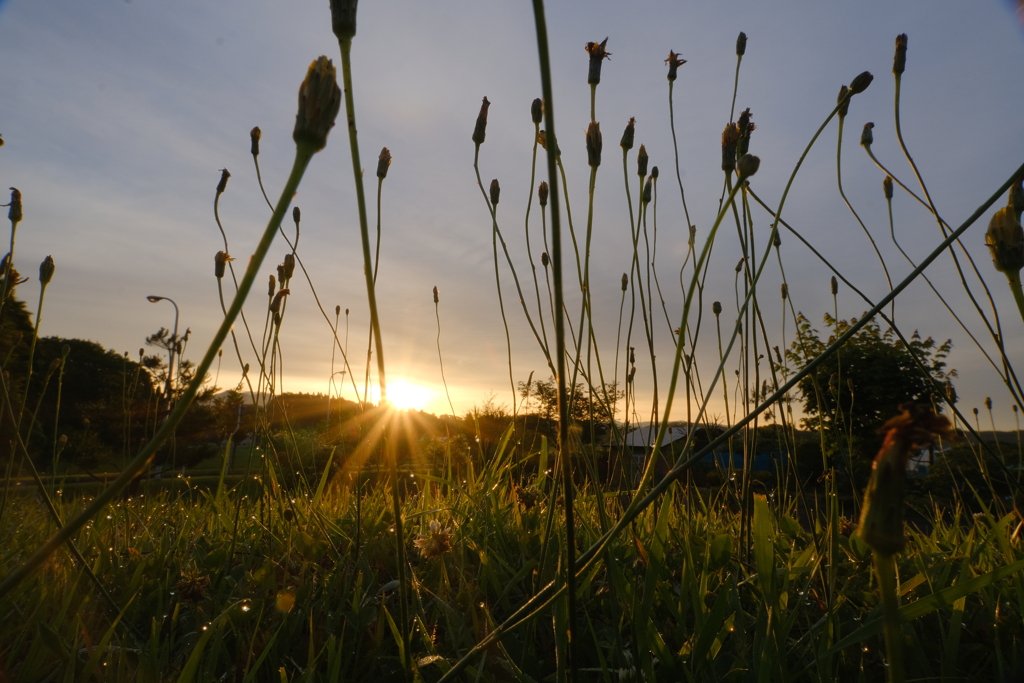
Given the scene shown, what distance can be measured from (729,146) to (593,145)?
0.92 ft

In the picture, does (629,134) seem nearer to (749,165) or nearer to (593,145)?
(593,145)

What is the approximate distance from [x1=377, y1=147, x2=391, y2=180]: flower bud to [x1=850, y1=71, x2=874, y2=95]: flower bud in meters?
1.02

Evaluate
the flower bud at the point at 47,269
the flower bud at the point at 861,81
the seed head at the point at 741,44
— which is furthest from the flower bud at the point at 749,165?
the flower bud at the point at 47,269

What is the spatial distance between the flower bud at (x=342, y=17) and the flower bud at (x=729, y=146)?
26.5 inches

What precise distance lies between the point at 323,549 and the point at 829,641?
139 centimetres

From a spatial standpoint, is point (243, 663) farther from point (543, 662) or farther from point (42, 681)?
point (543, 662)

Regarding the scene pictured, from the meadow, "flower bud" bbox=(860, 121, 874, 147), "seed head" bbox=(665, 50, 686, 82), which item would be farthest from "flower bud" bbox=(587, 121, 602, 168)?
"flower bud" bbox=(860, 121, 874, 147)

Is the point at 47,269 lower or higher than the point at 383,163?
lower

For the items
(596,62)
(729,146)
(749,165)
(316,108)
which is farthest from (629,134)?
(316,108)

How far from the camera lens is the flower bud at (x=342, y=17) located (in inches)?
23.7

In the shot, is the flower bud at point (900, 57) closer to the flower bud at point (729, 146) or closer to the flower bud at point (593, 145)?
the flower bud at point (729, 146)

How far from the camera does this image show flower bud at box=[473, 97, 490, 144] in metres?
1.51

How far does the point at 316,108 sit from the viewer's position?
534 mm

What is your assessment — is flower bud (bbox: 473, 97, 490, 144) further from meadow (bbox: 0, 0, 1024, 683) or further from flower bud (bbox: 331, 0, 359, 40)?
flower bud (bbox: 331, 0, 359, 40)
